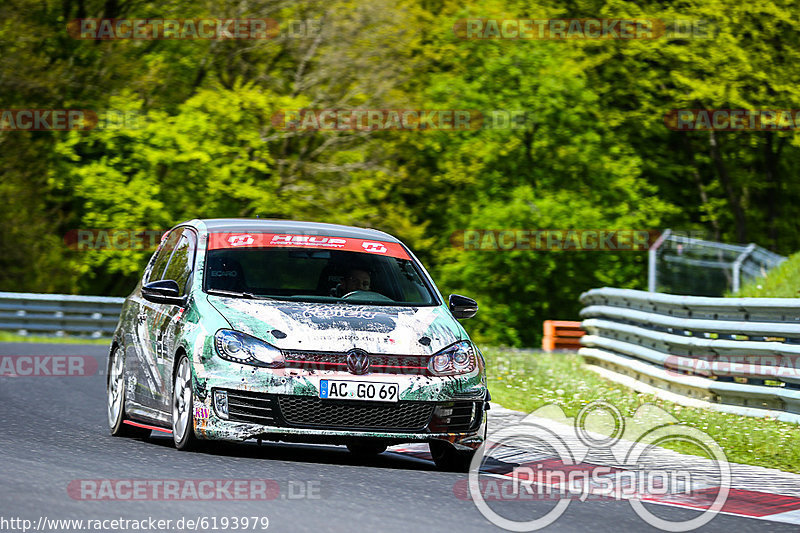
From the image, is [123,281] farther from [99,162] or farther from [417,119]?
[417,119]

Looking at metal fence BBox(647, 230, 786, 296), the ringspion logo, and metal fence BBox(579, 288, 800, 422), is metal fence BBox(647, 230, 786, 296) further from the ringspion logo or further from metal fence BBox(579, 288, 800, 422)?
the ringspion logo

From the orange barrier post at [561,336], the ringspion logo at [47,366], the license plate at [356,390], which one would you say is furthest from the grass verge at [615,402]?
the orange barrier post at [561,336]

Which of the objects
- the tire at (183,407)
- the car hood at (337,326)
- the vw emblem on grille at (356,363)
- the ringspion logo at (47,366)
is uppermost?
the car hood at (337,326)

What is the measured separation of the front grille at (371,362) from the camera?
29.2ft

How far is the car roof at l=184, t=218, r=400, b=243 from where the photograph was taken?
1043 centimetres

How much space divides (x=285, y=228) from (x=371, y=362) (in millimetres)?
1946

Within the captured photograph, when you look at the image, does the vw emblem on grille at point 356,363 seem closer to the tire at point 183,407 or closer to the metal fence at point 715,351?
the tire at point 183,407

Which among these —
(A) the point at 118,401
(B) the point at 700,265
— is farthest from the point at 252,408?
(B) the point at 700,265

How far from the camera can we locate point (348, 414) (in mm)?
8938

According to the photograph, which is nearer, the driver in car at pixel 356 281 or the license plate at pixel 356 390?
the license plate at pixel 356 390

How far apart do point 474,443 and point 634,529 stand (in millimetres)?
2277

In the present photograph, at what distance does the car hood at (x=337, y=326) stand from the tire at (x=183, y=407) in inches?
18.4

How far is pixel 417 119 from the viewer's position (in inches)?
1640

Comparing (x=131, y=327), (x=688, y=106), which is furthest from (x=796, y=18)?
(x=131, y=327)
